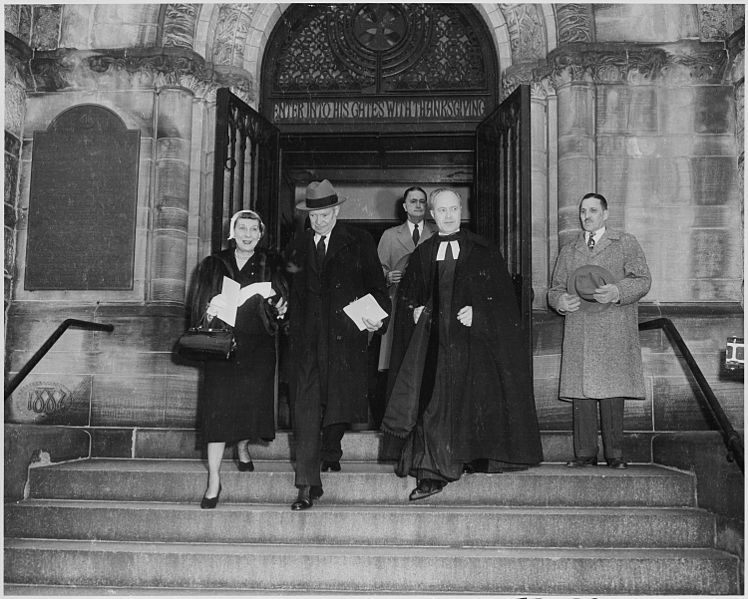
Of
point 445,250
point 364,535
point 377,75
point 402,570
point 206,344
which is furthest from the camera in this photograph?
point 377,75

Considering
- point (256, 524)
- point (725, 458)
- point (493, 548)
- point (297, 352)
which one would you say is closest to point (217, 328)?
point (297, 352)

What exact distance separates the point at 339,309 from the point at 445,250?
0.76 metres

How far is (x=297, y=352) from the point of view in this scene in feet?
18.0

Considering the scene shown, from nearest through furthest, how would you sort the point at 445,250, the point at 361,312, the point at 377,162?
the point at 361,312 < the point at 445,250 < the point at 377,162

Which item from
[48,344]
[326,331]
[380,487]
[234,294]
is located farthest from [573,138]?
[48,344]

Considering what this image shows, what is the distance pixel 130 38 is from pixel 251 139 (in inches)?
60.1

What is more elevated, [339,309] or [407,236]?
[407,236]

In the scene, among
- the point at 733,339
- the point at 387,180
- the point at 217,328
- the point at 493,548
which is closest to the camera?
the point at 493,548

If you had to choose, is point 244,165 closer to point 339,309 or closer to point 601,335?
point 339,309

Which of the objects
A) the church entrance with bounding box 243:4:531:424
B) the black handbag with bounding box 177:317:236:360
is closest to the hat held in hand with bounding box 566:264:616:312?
the church entrance with bounding box 243:4:531:424

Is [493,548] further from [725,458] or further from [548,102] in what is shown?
[548,102]

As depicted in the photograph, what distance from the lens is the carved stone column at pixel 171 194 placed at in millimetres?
7715

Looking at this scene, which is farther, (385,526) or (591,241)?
(591,241)

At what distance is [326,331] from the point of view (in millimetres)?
5488
